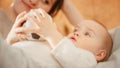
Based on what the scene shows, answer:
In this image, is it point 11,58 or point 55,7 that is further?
point 55,7

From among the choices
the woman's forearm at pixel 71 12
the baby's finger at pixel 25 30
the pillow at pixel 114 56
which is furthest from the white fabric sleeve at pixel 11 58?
the woman's forearm at pixel 71 12

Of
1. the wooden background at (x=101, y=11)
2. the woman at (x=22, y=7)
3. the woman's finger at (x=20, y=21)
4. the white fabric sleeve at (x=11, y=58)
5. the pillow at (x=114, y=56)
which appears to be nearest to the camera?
the white fabric sleeve at (x=11, y=58)

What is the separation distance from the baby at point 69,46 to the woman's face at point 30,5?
49 cm

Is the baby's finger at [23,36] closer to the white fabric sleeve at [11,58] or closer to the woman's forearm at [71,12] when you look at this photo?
the white fabric sleeve at [11,58]

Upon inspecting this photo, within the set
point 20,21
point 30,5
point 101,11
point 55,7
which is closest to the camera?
point 20,21

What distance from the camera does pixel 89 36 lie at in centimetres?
85

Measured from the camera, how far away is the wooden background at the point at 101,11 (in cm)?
175

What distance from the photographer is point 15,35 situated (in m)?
0.88

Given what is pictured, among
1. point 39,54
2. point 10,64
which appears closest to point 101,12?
point 39,54

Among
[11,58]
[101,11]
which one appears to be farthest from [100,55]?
[101,11]

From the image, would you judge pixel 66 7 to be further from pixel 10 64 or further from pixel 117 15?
pixel 10 64

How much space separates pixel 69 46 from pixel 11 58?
186 mm

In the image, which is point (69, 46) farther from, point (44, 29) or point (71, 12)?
point (71, 12)

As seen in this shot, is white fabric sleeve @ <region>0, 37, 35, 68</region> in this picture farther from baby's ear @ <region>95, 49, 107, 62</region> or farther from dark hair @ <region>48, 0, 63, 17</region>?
dark hair @ <region>48, 0, 63, 17</region>
